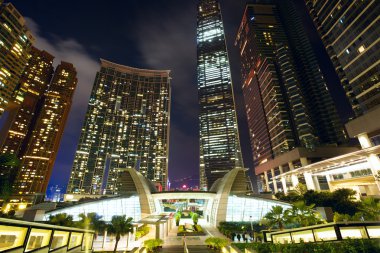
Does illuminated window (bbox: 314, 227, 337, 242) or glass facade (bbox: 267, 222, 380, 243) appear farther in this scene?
illuminated window (bbox: 314, 227, 337, 242)

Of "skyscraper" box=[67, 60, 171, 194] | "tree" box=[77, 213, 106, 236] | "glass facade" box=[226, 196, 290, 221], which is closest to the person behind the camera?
"tree" box=[77, 213, 106, 236]

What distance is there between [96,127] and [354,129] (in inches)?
7417

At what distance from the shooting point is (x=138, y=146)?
19238 cm

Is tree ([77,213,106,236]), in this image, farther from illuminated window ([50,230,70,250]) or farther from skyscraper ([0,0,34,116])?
skyscraper ([0,0,34,116])

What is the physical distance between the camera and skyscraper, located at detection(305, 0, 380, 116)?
67500 millimetres

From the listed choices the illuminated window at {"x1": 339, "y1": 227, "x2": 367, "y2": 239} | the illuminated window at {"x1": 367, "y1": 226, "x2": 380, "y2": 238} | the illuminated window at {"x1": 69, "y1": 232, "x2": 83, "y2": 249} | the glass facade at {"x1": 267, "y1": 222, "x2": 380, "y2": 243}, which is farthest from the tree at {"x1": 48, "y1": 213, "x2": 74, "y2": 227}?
the illuminated window at {"x1": 367, "y1": 226, "x2": 380, "y2": 238}

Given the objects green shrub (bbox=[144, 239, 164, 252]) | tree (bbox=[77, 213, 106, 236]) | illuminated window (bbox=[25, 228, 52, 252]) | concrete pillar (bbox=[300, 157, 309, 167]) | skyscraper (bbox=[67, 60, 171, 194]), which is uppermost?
skyscraper (bbox=[67, 60, 171, 194])

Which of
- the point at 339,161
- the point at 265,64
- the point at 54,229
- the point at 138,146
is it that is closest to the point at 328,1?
the point at 265,64

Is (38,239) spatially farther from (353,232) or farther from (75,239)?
(353,232)

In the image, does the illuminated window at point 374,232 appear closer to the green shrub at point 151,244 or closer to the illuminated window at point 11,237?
the illuminated window at point 11,237

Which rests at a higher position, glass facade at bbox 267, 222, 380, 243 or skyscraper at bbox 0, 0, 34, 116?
skyscraper at bbox 0, 0, 34, 116

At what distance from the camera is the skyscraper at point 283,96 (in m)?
120

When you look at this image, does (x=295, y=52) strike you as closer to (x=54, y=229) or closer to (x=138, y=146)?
(x=138, y=146)

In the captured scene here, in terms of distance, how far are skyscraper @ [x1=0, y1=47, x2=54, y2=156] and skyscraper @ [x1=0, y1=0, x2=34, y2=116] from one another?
28403mm
